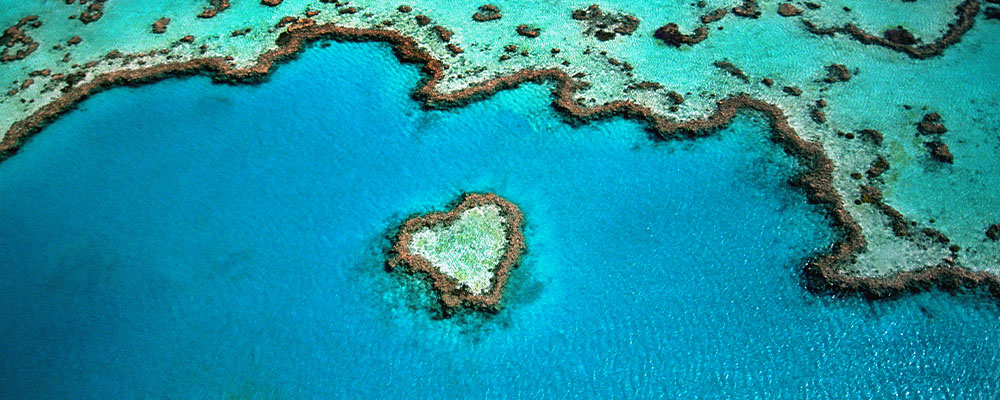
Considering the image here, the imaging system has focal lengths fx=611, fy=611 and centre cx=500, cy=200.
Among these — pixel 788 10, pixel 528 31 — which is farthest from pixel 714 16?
pixel 528 31

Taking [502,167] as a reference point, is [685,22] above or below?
above

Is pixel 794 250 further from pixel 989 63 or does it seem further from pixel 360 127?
pixel 360 127

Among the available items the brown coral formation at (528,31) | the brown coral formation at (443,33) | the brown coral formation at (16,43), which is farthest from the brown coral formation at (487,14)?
the brown coral formation at (16,43)

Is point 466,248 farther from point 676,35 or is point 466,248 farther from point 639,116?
point 676,35

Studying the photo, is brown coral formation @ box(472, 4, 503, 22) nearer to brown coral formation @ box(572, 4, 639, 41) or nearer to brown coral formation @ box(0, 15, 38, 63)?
brown coral formation @ box(572, 4, 639, 41)

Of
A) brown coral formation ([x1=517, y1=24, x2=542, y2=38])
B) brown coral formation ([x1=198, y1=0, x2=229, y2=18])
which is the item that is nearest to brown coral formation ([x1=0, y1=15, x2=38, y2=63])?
brown coral formation ([x1=198, y1=0, x2=229, y2=18])

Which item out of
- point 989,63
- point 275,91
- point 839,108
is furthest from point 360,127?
point 989,63
